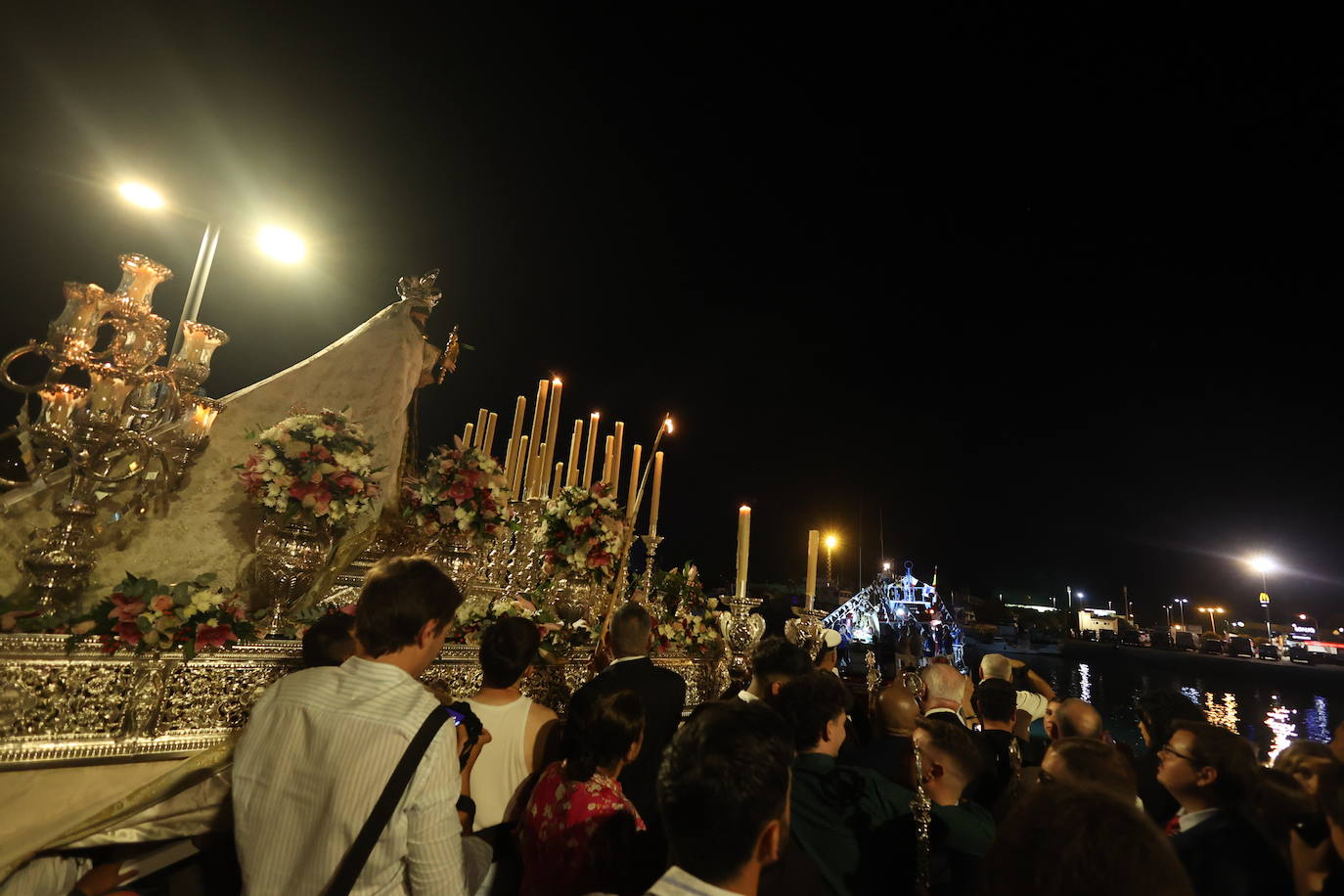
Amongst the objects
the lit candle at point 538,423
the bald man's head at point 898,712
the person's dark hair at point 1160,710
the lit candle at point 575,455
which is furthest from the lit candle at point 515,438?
the person's dark hair at point 1160,710

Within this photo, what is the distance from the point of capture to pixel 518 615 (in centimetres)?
365

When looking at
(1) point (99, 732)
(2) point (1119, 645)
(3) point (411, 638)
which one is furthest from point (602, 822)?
(2) point (1119, 645)

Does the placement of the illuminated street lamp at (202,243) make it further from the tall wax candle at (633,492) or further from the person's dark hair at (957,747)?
the person's dark hair at (957,747)

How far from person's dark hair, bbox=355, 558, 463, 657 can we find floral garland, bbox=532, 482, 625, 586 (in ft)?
9.03

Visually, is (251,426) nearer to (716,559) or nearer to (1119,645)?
(716,559)

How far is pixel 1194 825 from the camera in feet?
8.31

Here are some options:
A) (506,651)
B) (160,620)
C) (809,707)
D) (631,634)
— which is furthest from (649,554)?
(160,620)

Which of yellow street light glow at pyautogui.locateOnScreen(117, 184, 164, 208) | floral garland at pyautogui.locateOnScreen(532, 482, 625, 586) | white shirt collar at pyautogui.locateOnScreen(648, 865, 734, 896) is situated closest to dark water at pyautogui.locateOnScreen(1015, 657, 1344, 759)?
floral garland at pyautogui.locateOnScreen(532, 482, 625, 586)

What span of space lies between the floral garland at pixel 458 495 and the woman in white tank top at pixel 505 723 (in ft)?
4.45

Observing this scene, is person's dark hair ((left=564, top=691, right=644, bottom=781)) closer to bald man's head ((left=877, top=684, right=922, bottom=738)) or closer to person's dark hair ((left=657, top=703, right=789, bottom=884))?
person's dark hair ((left=657, top=703, right=789, bottom=884))

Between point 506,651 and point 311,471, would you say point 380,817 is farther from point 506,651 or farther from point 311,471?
point 311,471

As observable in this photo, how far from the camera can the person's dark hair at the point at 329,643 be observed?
8.75 ft

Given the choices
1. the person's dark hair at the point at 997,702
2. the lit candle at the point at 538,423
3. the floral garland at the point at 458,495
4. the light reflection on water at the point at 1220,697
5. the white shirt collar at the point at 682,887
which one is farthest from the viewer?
the light reflection on water at the point at 1220,697

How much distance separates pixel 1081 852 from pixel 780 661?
2.56m
